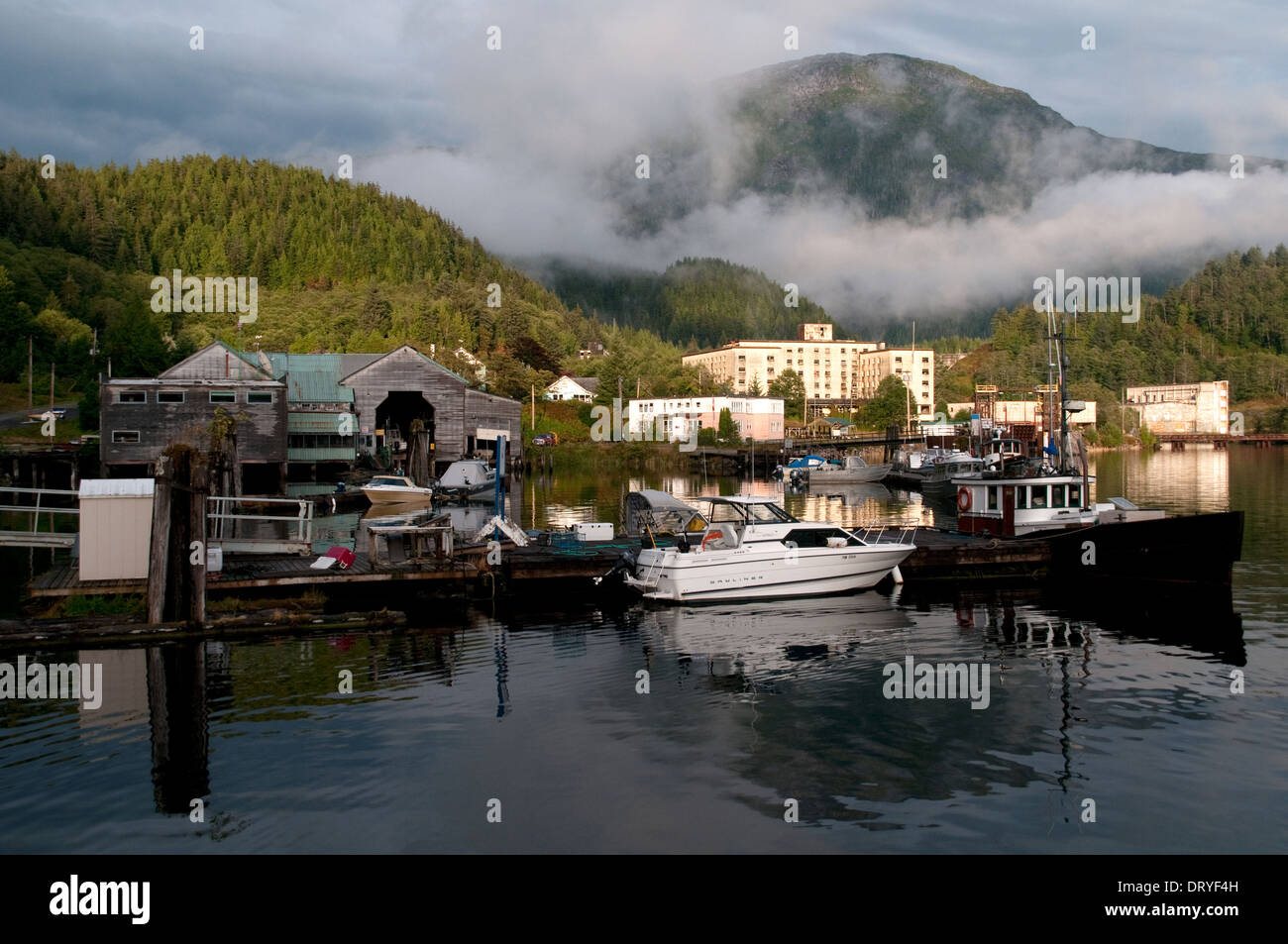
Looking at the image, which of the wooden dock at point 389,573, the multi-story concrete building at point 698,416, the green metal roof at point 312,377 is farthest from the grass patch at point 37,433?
the multi-story concrete building at point 698,416

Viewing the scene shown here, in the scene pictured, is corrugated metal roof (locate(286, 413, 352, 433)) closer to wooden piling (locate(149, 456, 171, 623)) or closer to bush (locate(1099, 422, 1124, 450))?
wooden piling (locate(149, 456, 171, 623))

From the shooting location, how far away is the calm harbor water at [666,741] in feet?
43.2

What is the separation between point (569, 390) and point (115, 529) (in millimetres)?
124010

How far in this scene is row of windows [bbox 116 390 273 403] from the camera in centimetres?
5969

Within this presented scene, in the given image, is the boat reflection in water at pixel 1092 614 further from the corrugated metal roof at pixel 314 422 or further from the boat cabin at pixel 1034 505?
the corrugated metal roof at pixel 314 422

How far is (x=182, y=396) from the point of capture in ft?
198

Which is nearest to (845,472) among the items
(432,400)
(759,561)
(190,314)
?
(432,400)

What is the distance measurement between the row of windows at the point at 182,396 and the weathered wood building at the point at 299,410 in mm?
62

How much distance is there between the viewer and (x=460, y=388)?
80.8 m

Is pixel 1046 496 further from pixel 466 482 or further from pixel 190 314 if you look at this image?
pixel 190 314

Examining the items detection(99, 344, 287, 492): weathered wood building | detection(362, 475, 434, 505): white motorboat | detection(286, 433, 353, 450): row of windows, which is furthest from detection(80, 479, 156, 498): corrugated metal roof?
detection(286, 433, 353, 450): row of windows

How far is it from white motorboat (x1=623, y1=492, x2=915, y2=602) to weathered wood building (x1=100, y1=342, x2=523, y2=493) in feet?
105

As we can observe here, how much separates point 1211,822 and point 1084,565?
2024cm
